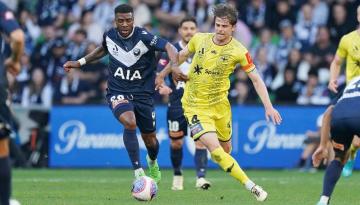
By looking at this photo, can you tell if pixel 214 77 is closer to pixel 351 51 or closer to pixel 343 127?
pixel 343 127

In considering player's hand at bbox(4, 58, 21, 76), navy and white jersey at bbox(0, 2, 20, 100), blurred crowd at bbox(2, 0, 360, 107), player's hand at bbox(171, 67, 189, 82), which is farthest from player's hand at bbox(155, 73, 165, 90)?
blurred crowd at bbox(2, 0, 360, 107)

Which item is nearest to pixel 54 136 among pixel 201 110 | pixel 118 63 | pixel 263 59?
pixel 263 59

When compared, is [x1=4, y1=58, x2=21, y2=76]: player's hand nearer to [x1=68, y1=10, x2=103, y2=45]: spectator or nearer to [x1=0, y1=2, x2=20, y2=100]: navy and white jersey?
[x1=0, y1=2, x2=20, y2=100]: navy and white jersey

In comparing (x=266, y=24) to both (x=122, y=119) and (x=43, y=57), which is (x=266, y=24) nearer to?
(x=43, y=57)

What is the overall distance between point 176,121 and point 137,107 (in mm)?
1743

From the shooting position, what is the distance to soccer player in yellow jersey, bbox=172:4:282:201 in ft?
42.9

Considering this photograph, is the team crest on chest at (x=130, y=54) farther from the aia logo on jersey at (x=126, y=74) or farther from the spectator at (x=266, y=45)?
the spectator at (x=266, y=45)

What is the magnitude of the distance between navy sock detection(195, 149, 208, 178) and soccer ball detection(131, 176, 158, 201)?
2870 millimetres

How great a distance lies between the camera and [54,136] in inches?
891

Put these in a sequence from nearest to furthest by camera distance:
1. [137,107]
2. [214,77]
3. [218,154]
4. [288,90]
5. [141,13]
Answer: [218,154] < [214,77] < [137,107] < [288,90] < [141,13]

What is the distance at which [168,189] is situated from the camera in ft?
51.4

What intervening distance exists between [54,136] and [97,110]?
44.2 inches

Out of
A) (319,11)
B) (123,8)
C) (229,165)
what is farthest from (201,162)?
(319,11)

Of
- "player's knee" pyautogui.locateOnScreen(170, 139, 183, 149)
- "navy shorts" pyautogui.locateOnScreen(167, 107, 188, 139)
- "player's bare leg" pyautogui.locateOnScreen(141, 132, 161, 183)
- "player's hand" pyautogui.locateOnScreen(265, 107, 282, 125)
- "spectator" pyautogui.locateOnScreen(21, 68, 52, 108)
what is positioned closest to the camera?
"player's hand" pyautogui.locateOnScreen(265, 107, 282, 125)
